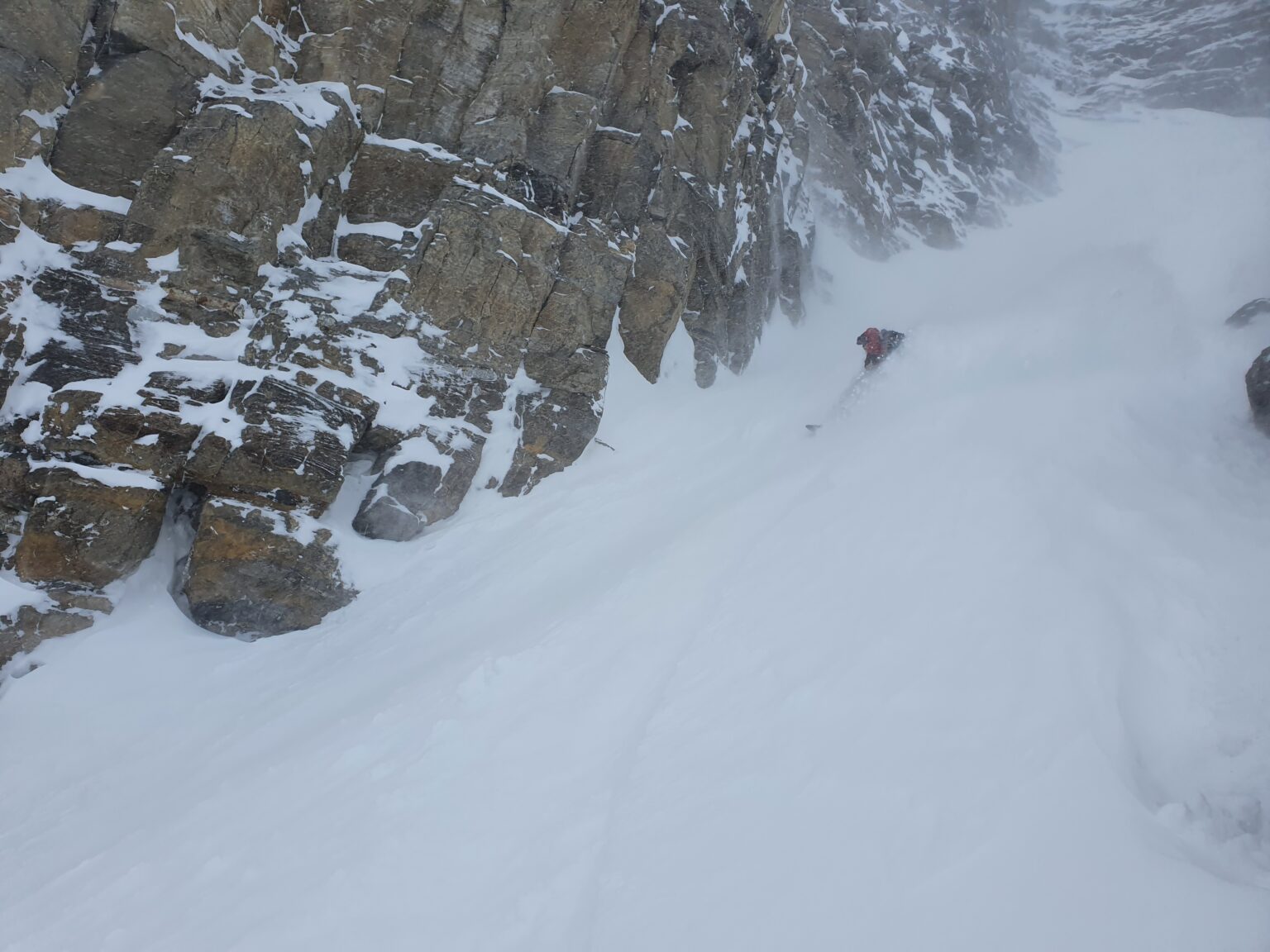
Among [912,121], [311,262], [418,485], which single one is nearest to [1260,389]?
[418,485]

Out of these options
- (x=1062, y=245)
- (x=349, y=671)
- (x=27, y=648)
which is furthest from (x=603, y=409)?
(x=1062, y=245)

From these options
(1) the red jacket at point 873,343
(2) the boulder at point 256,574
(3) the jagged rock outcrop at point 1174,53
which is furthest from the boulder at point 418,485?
(3) the jagged rock outcrop at point 1174,53

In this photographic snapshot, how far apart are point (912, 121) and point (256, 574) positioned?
38.9m

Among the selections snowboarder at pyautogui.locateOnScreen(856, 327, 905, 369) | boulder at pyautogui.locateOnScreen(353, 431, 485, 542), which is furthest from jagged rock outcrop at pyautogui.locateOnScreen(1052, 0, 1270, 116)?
boulder at pyautogui.locateOnScreen(353, 431, 485, 542)

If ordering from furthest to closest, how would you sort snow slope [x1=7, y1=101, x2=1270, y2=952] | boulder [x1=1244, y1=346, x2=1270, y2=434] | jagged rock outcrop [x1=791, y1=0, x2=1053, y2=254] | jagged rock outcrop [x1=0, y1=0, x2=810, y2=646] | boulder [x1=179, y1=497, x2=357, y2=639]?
jagged rock outcrop [x1=791, y1=0, x2=1053, y2=254] < boulder [x1=1244, y1=346, x2=1270, y2=434] < jagged rock outcrop [x1=0, y1=0, x2=810, y2=646] < boulder [x1=179, y1=497, x2=357, y2=639] < snow slope [x1=7, y1=101, x2=1270, y2=952]

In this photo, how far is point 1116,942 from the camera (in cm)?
298

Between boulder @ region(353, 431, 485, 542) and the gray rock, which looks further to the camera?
boulder @ region(353, 431, 485, 542)

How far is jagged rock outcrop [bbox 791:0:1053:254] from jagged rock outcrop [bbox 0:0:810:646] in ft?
58.5

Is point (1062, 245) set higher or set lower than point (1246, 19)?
lower

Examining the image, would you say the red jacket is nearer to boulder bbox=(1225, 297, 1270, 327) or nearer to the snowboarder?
the snowboarder

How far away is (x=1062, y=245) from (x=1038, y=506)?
30.8m

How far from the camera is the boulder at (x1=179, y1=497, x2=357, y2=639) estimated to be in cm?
807

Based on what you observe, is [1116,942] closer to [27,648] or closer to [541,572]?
[541,572]

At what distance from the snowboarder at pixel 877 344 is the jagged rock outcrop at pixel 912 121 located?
52.6 ft
